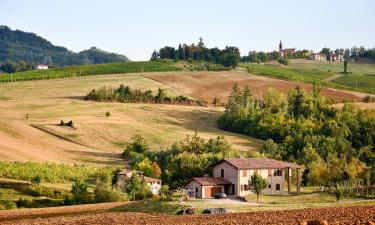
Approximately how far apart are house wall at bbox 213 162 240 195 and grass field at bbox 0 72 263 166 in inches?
613

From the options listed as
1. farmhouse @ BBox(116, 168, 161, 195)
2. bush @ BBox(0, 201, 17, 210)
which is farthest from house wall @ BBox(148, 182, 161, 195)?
bush @ BBox(0, 201, 17, 210)

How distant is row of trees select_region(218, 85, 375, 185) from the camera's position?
354ft

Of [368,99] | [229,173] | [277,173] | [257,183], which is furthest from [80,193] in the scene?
[368,99]

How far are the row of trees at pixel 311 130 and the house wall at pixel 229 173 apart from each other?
590 inches

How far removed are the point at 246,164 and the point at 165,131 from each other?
127 feet

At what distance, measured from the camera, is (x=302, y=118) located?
13762 cm

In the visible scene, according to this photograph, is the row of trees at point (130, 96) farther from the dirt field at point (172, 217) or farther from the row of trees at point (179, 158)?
the dirt field at point (172, 217)

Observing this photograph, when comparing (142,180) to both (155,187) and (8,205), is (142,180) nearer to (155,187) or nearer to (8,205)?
(155,187)

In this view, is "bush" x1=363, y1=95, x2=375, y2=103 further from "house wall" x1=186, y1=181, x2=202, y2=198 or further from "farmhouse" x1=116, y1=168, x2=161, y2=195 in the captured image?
"farmhouse" x1=116, y1=168, x2=161, y2=195

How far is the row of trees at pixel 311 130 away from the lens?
4249 inches

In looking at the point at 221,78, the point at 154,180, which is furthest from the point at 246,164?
the point at 221,78

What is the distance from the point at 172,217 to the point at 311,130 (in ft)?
240

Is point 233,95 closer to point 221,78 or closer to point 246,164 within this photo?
point 221,78

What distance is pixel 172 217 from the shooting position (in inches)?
2265
